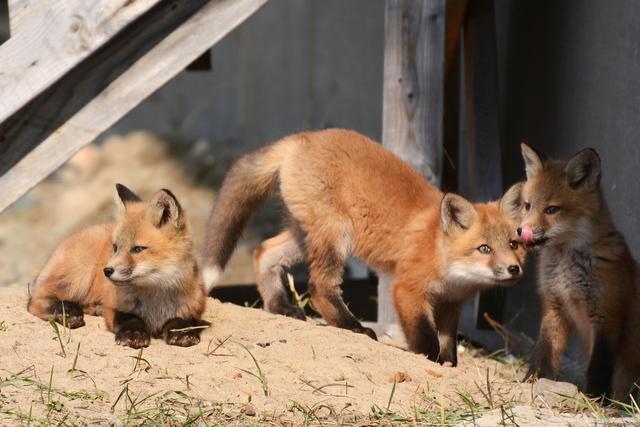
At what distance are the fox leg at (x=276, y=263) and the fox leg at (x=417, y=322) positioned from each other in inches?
35.9

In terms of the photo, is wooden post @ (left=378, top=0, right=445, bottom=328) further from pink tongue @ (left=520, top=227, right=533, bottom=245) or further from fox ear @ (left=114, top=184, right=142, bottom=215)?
fox ear @ (left=114, top=184, right=142, bottom=215)

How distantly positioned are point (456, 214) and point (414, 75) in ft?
3.12

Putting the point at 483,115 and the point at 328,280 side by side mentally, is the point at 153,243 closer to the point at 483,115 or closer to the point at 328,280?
the point at 328,280

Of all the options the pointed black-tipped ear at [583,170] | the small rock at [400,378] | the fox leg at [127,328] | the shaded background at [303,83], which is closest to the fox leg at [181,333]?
the fox leg at [127,328]

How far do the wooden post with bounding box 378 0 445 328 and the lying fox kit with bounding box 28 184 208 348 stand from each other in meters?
1.58

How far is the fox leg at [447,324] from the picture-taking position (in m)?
5.68

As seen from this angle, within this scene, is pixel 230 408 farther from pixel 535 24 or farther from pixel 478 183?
pixel 535 24

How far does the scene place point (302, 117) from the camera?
11.7m

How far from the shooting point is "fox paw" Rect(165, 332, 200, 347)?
16.1ft

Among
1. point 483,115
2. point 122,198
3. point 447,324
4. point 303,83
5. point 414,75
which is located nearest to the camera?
point 122,198

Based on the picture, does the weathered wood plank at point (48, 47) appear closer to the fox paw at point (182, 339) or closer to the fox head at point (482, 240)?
the fox paw at point (182, 339)

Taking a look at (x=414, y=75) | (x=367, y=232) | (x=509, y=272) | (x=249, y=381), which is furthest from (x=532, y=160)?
(x=249, y=381)

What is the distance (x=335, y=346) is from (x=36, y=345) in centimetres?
152

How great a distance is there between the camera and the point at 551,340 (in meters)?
5.04
